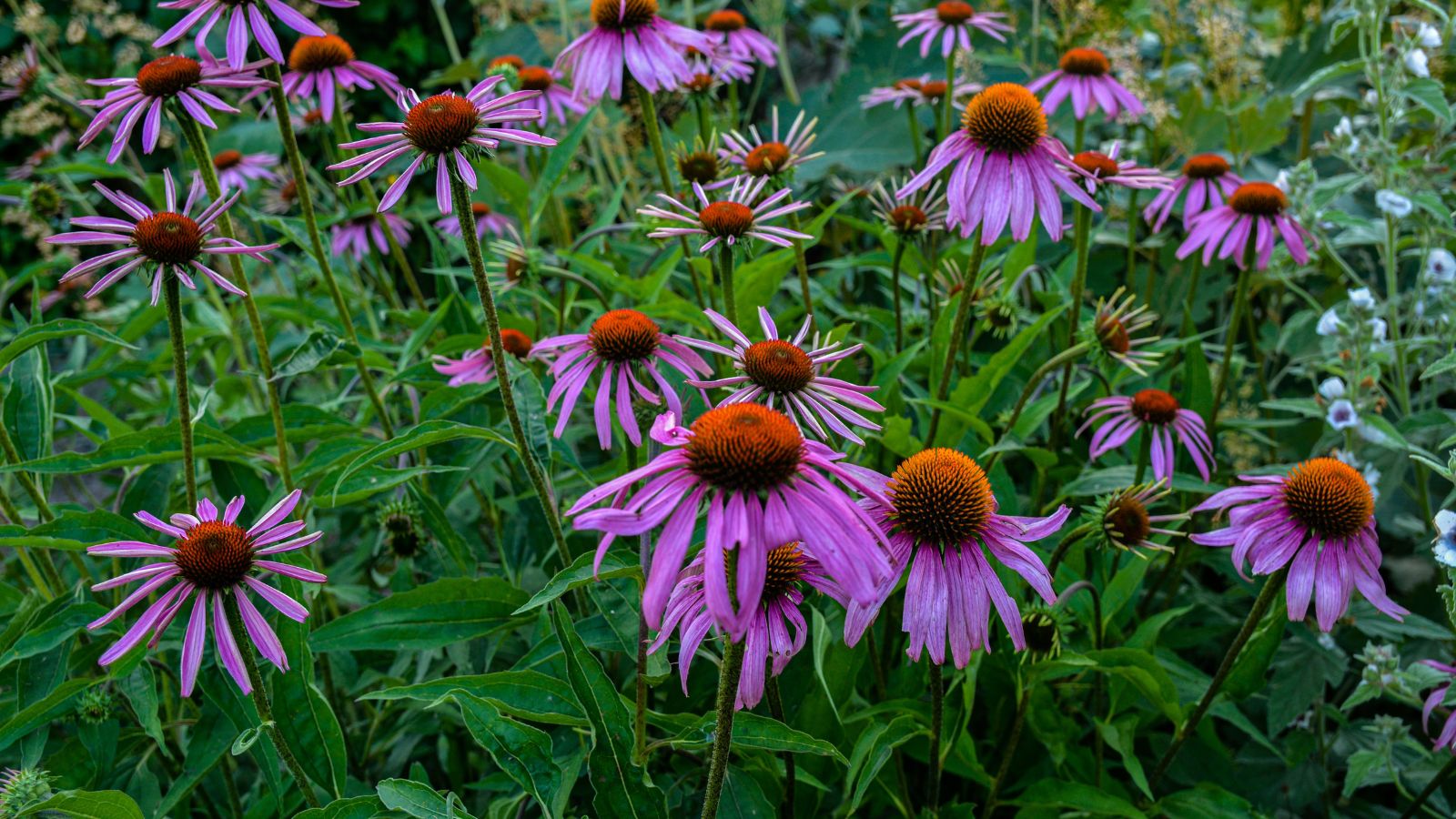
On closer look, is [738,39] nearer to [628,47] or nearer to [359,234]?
[628,47]

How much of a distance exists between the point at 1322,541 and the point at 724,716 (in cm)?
67

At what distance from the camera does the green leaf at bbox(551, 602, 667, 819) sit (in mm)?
966

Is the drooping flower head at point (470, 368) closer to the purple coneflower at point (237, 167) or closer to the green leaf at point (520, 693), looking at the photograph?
the green leaf at point (520, 693)

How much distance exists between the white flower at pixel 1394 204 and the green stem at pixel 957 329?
0.80 m

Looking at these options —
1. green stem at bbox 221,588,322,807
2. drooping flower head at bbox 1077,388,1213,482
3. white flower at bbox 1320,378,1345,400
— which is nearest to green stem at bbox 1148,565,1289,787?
drooping flower head at bbox 1077,388,1213,482

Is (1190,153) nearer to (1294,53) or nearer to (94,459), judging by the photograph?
(1294,53)

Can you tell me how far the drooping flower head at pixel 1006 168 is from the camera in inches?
47.5

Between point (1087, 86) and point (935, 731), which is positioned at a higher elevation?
point (1087, 86)

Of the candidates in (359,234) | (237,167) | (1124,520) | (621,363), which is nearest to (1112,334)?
(1124,520)

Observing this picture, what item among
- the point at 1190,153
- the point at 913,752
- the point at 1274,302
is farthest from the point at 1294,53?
the point at 913,752

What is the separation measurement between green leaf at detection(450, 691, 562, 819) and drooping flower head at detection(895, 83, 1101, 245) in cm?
Result: 72

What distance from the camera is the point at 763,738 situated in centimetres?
94

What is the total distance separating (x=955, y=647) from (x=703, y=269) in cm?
77

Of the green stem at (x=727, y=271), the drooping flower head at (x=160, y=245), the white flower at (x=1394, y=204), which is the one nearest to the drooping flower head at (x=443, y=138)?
the drooping flower head at (x=160, y=245)
